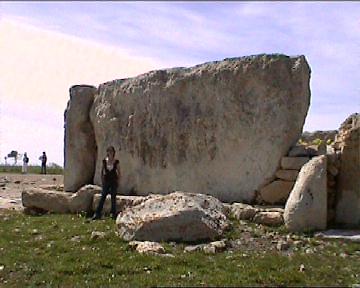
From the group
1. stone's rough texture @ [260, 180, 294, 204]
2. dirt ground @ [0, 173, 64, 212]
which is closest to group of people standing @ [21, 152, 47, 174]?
dirt ground @ [0, 173, 64, 212]

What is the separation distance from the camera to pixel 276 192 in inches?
547

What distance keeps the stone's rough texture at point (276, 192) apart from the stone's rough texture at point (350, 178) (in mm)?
1291

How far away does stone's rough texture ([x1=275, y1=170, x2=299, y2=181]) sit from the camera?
13.6 m

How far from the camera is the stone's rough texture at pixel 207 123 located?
1413 centimetres

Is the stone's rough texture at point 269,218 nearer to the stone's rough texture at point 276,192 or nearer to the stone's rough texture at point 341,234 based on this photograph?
the stone's rough texture at point 341,234

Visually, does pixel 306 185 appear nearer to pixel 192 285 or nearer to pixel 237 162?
pixel 237 162

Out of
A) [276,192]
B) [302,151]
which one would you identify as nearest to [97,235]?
[276,192]

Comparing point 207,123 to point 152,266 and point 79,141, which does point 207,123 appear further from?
point 152,266

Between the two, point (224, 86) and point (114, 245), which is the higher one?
point (224, 86)

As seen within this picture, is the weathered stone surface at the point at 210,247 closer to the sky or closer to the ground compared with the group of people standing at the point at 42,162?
closer to the ground

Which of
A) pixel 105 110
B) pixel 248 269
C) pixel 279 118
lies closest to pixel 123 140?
pixel 105 110

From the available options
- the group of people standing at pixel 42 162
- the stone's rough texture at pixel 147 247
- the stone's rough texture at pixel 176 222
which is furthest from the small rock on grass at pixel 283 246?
the group of people standing at pixel 42 162

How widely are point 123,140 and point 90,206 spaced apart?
232 cm

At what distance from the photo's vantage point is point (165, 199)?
12.2m
